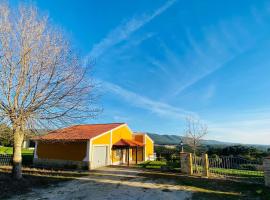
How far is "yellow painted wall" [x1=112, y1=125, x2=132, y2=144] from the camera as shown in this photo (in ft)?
69.6

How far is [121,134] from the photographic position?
22859 mm

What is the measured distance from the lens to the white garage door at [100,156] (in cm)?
1823

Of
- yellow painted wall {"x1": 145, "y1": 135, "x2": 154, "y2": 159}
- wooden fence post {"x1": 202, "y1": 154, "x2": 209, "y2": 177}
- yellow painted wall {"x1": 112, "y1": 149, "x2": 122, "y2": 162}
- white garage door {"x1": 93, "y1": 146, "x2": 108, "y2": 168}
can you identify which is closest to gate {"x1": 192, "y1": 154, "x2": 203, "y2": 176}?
wooden fence post {"x1": 202, "y1": 154, "x2": 209, "y2": 177}

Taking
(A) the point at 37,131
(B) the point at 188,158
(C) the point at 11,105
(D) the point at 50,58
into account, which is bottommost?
(B) the point at 188,158

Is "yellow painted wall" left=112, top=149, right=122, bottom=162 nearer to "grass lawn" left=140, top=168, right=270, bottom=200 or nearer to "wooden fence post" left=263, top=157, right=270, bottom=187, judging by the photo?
"grass lawn" left=140, top=168, right=270, bottom=200

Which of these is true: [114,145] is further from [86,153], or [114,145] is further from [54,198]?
[54,198]

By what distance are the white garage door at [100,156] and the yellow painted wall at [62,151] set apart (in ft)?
3.45

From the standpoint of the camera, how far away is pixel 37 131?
37.4ft

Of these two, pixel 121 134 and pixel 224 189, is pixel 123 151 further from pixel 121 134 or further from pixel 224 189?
pixel 224 189

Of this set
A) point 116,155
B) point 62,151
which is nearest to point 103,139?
point 116,155

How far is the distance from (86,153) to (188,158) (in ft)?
27.8

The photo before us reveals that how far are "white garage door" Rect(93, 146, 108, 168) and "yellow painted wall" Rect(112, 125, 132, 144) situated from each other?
166 cm

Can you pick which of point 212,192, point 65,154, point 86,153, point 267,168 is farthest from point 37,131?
point 267,168

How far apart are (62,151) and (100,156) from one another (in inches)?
141
